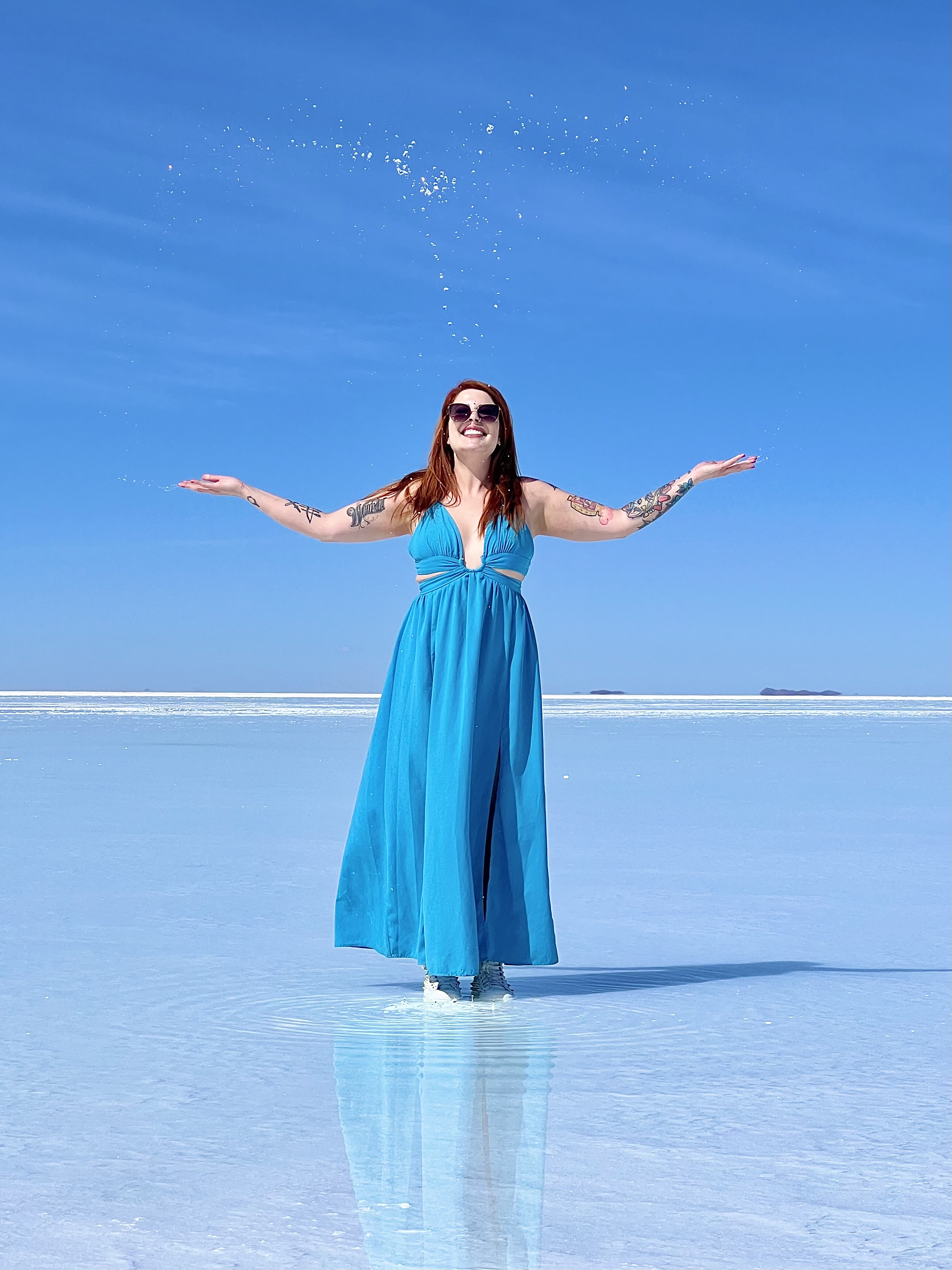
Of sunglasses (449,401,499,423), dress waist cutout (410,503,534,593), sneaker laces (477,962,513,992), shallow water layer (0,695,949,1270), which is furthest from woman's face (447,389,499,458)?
shallow water layer (0,695,949,1270)

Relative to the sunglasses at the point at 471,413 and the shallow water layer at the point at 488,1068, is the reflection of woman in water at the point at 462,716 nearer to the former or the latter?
the sunglasses at the point at 471,413

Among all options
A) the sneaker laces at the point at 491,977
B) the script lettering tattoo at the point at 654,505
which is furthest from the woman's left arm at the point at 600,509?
the sneaker laces at the point at 491,977

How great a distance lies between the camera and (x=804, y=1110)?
8.77 feet

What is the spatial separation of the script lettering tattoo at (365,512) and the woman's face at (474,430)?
0.88 ft

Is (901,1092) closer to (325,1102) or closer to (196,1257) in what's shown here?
(325,1102)

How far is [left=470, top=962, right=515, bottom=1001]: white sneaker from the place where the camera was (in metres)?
3.87

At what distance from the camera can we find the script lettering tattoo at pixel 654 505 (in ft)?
13.4

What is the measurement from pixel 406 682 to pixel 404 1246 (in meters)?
2.16

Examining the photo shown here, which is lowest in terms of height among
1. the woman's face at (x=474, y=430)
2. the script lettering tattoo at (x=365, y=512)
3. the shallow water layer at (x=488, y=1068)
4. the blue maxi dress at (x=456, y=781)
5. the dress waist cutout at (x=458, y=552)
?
the shallow water layer at (x=488, y=1068)

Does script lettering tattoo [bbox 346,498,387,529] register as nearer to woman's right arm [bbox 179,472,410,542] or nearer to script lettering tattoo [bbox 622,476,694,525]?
woman's right arm [bbox 179,472,410,542]

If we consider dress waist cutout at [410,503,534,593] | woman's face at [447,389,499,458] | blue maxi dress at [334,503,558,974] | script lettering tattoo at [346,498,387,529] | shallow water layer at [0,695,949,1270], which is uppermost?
woman's face at [447,389,499,458]

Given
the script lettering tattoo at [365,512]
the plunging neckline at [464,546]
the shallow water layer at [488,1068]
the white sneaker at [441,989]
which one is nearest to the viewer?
the shallow water layer at [488,1068]

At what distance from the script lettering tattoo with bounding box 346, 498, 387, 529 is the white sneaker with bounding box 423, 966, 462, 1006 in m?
1.26

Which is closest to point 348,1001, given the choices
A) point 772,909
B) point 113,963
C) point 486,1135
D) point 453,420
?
point 113,963
